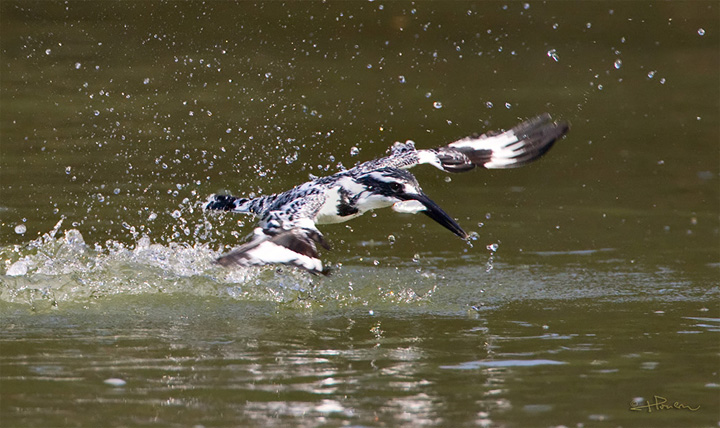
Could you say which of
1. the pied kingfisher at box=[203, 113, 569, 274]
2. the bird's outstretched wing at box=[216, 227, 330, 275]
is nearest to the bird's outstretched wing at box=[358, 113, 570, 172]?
the pied kingfisher at box=[203, 113, 569, 274]

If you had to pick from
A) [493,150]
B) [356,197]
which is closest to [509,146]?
[493,150]

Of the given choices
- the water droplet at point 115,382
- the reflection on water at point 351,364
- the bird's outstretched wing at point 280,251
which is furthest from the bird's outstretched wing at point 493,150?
the water droplet at point 115,382

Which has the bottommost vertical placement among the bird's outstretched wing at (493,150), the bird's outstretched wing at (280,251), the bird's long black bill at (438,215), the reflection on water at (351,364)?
the reflection on water at (351,364)

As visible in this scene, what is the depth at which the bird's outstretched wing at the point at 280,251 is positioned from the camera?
592cm

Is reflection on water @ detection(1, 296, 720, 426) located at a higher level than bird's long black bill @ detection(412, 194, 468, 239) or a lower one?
lower

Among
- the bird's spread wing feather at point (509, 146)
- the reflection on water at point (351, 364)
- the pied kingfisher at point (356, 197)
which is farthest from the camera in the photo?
the bird's spread wing feather at point (509, 146)

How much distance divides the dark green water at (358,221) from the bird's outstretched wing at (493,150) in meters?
0.77

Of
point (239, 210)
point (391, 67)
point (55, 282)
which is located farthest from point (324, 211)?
point (391, 67)

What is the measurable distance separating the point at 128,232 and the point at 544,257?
3.19 meters

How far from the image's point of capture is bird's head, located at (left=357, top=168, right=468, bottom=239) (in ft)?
23.7

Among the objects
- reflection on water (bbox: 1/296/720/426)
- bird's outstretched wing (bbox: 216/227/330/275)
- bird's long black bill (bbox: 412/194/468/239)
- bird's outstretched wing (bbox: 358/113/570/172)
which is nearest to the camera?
reflection on water (bbox: 1/296/720/426)

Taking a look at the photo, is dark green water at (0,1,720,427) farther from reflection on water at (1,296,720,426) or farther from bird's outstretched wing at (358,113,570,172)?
bird's outstretched wing at (358,113,570,172)

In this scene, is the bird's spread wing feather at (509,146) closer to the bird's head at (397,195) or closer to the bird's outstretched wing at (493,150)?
the bird's outstretched wing at (493,150)

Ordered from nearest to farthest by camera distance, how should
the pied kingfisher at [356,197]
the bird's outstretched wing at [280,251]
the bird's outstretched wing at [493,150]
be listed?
1. the bird's outstretched wing at [280,251]
2. the pied kingfisher at [356,197]
3. the bird's outstretched wing at [493,150]
